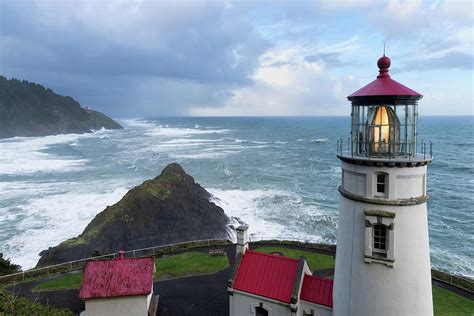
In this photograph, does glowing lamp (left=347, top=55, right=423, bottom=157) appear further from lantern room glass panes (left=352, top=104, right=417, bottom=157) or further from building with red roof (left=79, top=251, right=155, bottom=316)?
building with red roof (left=79, top=251, right=155, bottom=316)

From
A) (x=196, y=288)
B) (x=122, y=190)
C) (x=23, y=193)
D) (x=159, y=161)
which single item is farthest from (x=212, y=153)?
(x=196, y=288)

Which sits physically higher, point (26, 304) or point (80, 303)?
point (26, 304)

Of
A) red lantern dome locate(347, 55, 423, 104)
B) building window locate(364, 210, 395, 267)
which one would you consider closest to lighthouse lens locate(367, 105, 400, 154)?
red lantern dome locate(347, 55, 423, 104)

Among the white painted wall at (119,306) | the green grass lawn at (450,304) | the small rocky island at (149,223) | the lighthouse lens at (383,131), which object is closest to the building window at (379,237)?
the lighthouse lens at (383,131)

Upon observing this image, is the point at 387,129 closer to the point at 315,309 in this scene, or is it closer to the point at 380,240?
the point at 380,240

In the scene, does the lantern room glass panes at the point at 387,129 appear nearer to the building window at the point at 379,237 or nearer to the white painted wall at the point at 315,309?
the building window at the point at 379,237

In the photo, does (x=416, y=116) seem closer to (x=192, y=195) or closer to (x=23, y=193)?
(x=192, y=195)
